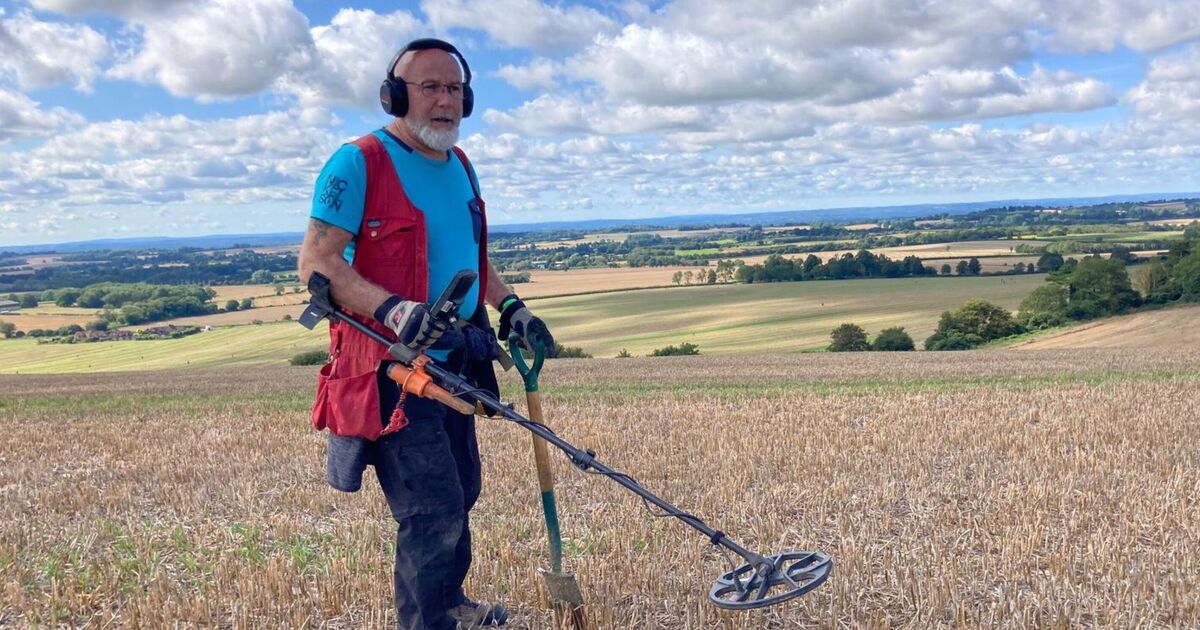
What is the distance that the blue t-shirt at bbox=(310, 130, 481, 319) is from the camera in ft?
11.2

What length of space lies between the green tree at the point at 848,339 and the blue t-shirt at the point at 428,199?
140ft

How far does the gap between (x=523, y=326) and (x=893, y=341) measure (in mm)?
43705

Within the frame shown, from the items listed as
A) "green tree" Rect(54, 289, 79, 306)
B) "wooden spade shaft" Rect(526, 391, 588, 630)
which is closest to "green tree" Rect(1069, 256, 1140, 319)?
"wooden spade shaft" Rect(526, 391, 588, 630)

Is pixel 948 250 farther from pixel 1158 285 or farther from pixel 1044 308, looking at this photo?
pixel 1044 308

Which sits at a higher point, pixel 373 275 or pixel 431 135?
pixel 431 135

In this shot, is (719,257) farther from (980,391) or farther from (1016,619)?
(1016,619)

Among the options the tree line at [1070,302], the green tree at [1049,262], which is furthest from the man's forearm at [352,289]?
the green tree at [1049,262]

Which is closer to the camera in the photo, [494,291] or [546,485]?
[546,485]

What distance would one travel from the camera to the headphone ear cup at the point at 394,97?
11.8 ft

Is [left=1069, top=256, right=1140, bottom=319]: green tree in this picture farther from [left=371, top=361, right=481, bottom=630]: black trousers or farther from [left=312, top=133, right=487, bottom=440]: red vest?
[left=312, top=133, right=487, bottom=440]: red vest

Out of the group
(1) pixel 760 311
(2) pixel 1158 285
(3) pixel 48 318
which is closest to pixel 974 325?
(2) pixel 1158 285

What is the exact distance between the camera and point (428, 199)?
12.0 ft

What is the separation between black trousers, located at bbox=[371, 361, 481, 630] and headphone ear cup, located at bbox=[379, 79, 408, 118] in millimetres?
1094

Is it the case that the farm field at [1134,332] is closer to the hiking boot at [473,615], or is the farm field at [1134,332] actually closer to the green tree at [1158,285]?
the green tree at [1158,285]
